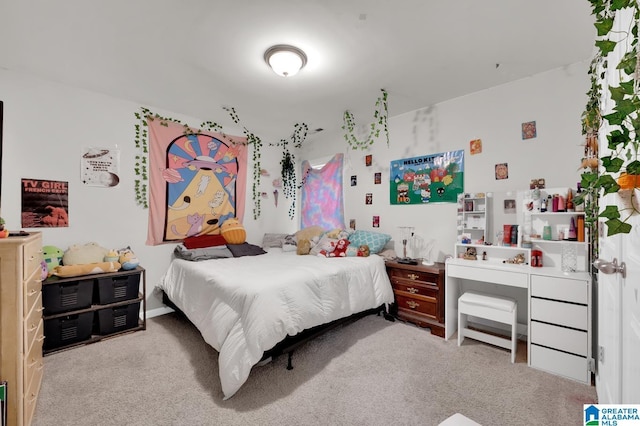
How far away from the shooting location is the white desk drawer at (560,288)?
194 centimetres

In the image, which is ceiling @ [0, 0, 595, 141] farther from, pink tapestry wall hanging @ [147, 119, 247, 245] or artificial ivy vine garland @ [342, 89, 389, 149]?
pink tapestry wall hanging @ [147, 119, 247, 245]

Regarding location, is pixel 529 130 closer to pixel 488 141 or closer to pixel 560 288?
pixel 488 141

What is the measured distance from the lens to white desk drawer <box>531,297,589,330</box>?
1926mm

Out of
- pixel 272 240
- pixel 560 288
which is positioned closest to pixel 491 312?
pixel 560 288

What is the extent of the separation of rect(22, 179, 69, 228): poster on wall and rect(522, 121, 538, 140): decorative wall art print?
4.48m

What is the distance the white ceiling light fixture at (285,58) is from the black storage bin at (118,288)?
2452mm

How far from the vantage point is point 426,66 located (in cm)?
237

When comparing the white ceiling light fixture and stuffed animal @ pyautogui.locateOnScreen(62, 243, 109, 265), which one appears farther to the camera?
stuffed animal @ pyautogui.locateOnScreen(62, 243, 109, 265)

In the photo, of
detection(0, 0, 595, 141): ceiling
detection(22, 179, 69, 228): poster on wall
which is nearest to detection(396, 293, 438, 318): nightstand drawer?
detection(0, 0, 595, 141): ceiling

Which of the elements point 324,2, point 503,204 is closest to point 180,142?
point 324,2

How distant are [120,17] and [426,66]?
2.29 m

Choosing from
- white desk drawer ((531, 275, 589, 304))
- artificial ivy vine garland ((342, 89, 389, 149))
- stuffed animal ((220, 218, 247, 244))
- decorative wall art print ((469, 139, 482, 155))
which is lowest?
white desk drawer ((531, 275, 589, 304))

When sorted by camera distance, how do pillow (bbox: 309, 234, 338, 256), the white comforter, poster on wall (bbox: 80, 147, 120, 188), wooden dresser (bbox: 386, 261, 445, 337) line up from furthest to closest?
pillow (bbox: 309, 234, 338, 256) < poster on wall (bbox: 80, 147, 120, 188) < wooden dresser (bbox: 386, 261, 445, 337) < the white comforter

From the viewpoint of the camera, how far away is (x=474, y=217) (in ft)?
9.32
